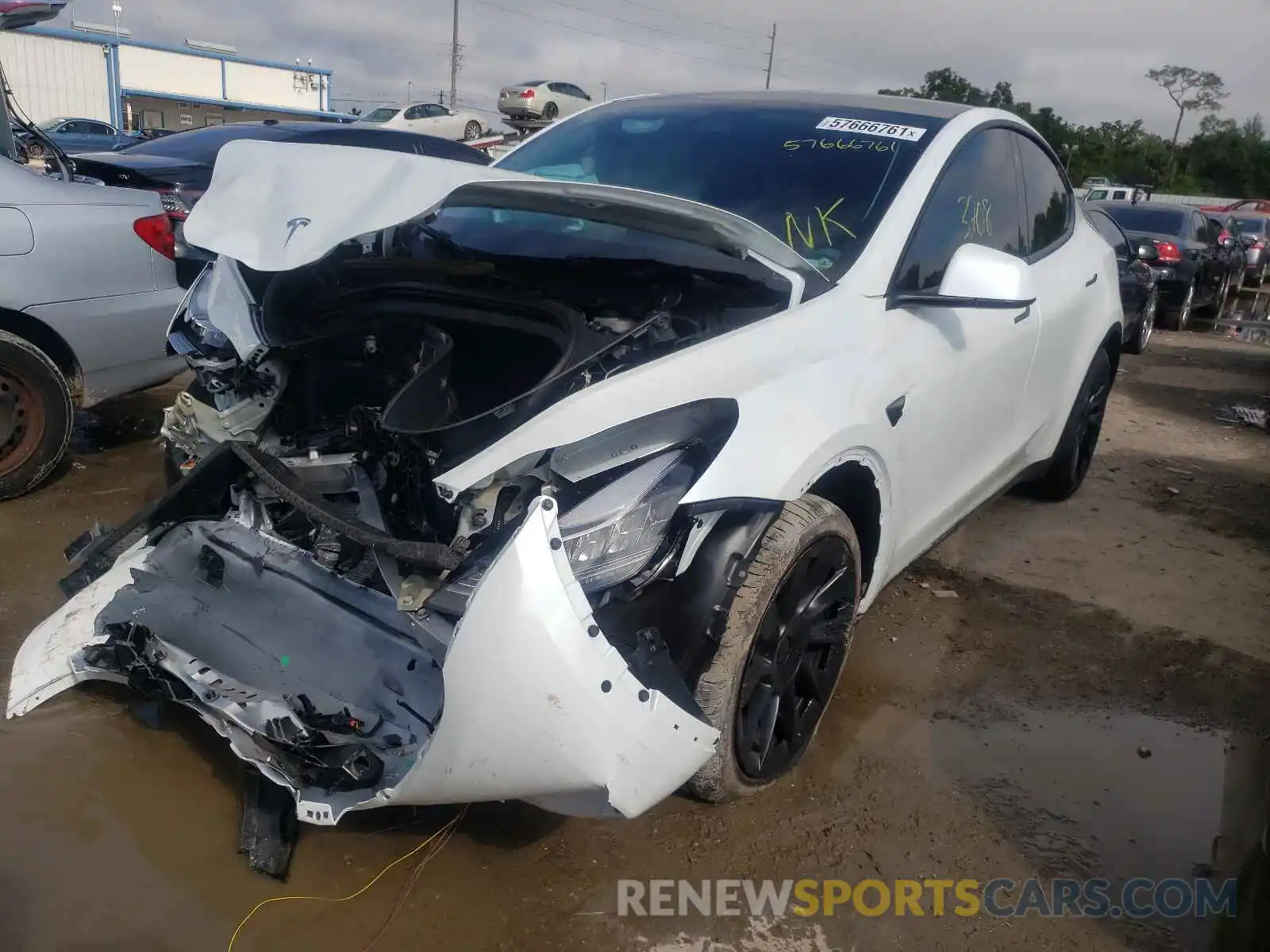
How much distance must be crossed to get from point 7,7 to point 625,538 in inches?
173

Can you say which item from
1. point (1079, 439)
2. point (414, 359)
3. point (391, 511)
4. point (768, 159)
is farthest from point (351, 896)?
point (1079, 439)

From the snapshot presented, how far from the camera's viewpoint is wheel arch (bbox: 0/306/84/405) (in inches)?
154

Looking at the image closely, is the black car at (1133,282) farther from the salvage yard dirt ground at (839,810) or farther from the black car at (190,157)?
the black car at (190,157)

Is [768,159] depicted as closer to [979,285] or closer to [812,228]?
[812,228]

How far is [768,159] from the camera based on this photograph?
3.10 meters

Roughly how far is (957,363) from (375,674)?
189cm

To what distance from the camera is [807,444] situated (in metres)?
2.22

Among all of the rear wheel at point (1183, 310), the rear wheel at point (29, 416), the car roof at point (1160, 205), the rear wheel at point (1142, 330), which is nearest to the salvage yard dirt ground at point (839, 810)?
the rear wheel at point (29, 416)

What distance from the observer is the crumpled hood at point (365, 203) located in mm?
2221

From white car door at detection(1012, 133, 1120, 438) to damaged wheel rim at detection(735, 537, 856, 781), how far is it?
1.48 meters

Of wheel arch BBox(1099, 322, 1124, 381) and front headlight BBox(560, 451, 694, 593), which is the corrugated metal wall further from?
front headlight BBox(560, 451, 694, 593)

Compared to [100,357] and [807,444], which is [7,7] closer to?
[100,357]

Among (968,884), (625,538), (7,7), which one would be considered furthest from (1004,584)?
(7,7)

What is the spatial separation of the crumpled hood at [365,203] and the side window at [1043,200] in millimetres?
A: 1749
